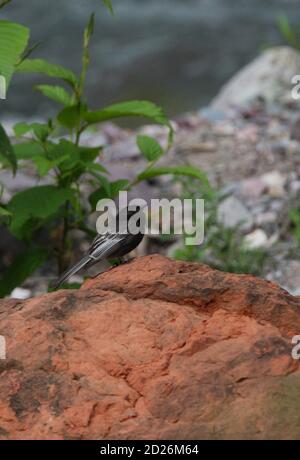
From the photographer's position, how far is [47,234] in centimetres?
672

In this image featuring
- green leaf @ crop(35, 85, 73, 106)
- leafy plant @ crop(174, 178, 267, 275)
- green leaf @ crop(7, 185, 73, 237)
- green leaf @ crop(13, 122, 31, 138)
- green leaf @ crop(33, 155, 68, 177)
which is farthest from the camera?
leafy plant @ crop(174, 178, 267, 275)

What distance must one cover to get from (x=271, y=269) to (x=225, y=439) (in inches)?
135

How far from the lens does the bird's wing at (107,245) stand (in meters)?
4.20

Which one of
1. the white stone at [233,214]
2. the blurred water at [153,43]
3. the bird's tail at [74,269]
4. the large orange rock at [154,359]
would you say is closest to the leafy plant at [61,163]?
the bird's tail at [74,269]

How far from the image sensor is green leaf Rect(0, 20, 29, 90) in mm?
3682

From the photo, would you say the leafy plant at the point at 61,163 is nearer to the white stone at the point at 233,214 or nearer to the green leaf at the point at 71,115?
the green leaf at the point at 71,115

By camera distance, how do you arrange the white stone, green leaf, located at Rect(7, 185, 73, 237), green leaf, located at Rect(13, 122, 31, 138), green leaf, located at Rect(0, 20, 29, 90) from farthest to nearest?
the white stone
green leaf, located at Rect(13, 122, 31, 138)
green leaf, located at Rect(7, 185, 73, 237)
green leaf, located at Rect(0, 20, 29, 90)

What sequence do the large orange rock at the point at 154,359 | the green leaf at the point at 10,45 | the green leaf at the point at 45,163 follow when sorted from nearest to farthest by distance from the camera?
1. the large orange rock at the point at 154,359
2. the green leaf at the point at 10,45
3. the green leaf at the point at 45,163

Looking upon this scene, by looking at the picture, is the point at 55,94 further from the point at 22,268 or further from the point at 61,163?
the point at 22,268

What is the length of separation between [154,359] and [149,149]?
5.56ft

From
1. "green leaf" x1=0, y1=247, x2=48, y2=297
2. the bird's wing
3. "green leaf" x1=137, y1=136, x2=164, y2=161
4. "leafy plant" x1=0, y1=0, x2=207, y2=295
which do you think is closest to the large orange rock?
the bird's wing

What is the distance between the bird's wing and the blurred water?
7.71 m

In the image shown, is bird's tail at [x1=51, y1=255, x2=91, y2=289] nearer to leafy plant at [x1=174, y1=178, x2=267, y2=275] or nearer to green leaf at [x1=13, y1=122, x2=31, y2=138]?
green leaf at [x1=13, y1=122, x2=31, y2=138]

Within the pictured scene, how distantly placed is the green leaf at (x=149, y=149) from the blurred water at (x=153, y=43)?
279 inches
